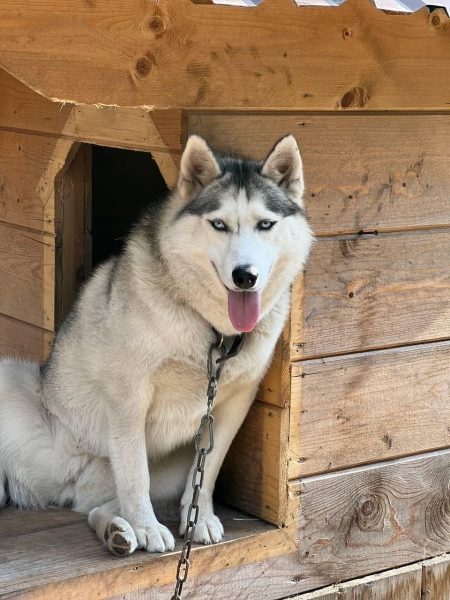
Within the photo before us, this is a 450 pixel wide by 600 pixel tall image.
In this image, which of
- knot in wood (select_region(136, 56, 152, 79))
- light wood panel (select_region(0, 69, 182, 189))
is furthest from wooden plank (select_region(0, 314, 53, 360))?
knot in wood (select_region(136, 56, 152, 79))

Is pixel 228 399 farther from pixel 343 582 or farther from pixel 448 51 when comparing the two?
pixel 448 51

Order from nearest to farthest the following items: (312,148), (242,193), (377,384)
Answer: (242,193) → (312,148) → (377,384)

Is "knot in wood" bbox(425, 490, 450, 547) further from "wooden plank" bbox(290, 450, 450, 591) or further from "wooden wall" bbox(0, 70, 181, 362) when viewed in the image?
"wooden wall" bbox(0, 70, 181, 362)

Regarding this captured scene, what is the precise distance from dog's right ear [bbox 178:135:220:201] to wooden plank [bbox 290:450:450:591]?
122 centimetres

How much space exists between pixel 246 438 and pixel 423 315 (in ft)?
2.92

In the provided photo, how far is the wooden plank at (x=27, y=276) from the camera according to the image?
170 inches

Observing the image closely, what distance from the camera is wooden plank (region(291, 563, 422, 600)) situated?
379 centimetres

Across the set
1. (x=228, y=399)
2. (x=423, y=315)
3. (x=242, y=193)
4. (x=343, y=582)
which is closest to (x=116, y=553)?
(x=228, y=399)

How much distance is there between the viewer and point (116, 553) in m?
3.26

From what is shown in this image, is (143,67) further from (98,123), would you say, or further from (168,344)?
(168,344)

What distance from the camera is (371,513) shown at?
3850 mm

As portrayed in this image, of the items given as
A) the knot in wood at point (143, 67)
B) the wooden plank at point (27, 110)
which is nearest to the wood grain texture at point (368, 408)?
the knot in wood at point (143, 67)

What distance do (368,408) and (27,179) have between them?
75.4 inches

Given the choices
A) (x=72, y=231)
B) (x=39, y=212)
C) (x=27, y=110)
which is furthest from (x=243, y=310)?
(x=27, y=110)
